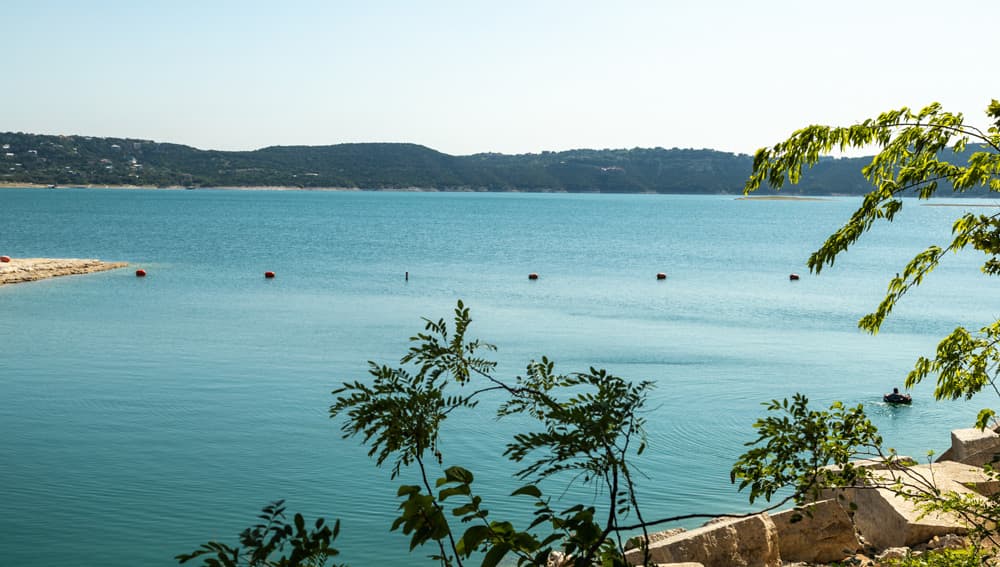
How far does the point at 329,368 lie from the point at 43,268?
102ft

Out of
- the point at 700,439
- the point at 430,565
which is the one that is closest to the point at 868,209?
the point at 430,565

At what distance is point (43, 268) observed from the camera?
49.3 metres

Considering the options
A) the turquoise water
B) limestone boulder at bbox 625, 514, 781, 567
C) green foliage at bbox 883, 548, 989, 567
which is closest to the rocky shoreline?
limestone boulder at bbox 625, 514, 781, 567

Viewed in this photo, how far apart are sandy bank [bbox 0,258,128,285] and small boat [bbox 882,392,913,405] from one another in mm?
40955

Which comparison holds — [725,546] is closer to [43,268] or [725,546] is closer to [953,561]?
[953,561]

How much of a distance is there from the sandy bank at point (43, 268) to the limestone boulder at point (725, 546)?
43.0 meters

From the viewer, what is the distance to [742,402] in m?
23.1

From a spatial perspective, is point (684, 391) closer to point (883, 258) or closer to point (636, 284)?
point (636, 284)

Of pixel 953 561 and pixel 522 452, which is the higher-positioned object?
pixel 522 452

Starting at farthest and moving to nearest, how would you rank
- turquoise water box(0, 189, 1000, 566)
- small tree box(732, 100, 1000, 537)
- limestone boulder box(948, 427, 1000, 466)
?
turquoise water box(0, 189, 1000, 566)
limestone boulder box(948, 427, 1000, 466)
small tree box(732, 100, 1000, 537)

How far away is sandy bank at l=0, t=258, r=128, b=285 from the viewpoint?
4584 cm

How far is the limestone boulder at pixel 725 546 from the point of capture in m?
10.8

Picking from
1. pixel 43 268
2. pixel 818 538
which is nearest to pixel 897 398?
pixel 818 538

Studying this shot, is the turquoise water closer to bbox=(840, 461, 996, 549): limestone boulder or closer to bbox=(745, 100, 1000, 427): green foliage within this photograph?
bbox=(840, 461, 996, 549): limestone boulder
